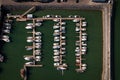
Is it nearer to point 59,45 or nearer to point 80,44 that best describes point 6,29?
point 59,45

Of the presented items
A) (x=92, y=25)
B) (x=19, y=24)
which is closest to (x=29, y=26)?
(x=19, y=24)

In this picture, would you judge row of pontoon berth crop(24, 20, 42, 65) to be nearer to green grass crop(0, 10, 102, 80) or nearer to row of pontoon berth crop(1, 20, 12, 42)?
green grass crop(0, 10, 102, 80)

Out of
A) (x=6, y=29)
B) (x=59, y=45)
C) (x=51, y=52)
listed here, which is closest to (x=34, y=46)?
(x=51, y=52)

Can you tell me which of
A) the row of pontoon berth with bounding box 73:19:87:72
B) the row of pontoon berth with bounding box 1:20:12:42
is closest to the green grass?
the row of pontoon berth with bounding box 73:19:87:72

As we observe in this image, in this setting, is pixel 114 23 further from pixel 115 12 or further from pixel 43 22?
pixel 43 22

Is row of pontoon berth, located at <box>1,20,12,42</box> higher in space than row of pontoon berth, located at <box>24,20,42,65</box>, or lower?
higher

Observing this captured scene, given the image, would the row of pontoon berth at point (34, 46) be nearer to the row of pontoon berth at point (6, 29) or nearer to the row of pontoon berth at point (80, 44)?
the row of pontoon berth at point (6, 29)
